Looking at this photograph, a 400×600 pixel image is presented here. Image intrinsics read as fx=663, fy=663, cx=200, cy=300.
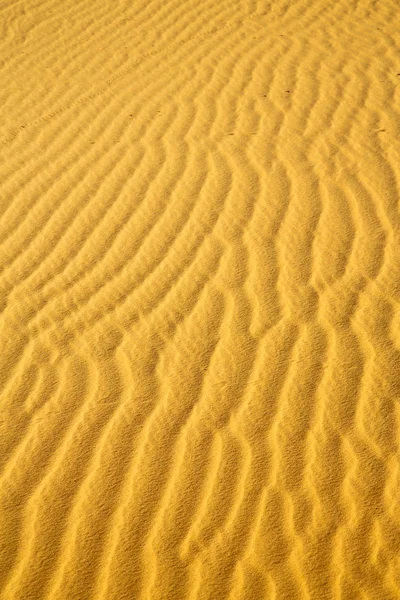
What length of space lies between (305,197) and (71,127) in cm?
202

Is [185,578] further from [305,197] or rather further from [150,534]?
[305,197]

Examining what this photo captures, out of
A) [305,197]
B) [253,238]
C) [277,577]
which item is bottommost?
[277,577]

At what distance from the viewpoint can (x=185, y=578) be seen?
2.29 meters

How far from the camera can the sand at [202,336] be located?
7.79 feet

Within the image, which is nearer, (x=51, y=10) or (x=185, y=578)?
(x=185, y=578)

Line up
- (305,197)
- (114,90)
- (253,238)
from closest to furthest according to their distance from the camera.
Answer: (253,238) < (305,197) < (114,90)

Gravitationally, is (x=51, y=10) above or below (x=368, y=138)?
above

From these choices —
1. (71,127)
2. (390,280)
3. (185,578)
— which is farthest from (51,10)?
(185,578)

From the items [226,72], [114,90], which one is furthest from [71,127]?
[226,72]

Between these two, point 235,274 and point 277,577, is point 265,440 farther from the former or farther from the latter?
point 235,274

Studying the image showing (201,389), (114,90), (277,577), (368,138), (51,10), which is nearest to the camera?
(277,577)

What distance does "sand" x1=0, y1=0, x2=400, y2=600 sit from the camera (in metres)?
2.37

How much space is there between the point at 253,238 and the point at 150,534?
6.13 feet

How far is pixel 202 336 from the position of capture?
3186 mm
